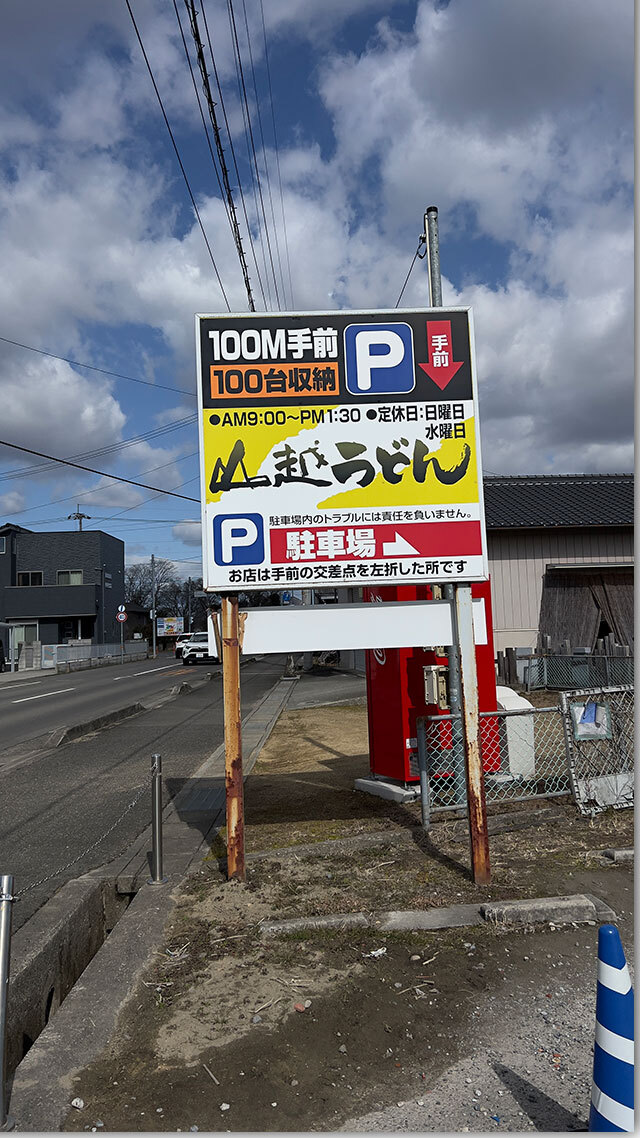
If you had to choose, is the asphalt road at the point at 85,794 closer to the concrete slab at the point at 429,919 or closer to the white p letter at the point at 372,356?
the concrete slab at the point at 429,919

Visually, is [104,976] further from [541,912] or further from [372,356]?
[372,356]

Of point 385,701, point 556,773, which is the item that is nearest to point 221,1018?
point 385,701

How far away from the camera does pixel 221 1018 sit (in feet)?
12.1

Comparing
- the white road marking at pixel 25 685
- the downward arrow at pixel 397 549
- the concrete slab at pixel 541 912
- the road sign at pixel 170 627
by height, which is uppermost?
the downward arrow at pixel 397 549

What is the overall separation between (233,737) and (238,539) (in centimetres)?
147

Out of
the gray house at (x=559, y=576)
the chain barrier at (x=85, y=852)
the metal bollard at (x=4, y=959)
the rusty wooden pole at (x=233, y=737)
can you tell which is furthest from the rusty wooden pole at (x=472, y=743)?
the gray house at (x=559, y=576)

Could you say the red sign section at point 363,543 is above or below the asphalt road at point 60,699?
above

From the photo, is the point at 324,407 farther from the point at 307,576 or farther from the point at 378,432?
the point at 307,576

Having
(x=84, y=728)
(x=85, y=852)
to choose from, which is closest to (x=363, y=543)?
(x=85, y=852)

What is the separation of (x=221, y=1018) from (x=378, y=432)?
12.9 ft

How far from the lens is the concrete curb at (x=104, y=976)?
10.3 ft

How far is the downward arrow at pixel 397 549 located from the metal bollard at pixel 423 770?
58.2 inches

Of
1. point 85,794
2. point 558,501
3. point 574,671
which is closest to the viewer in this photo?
point 85,794

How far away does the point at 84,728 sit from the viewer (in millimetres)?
15078
